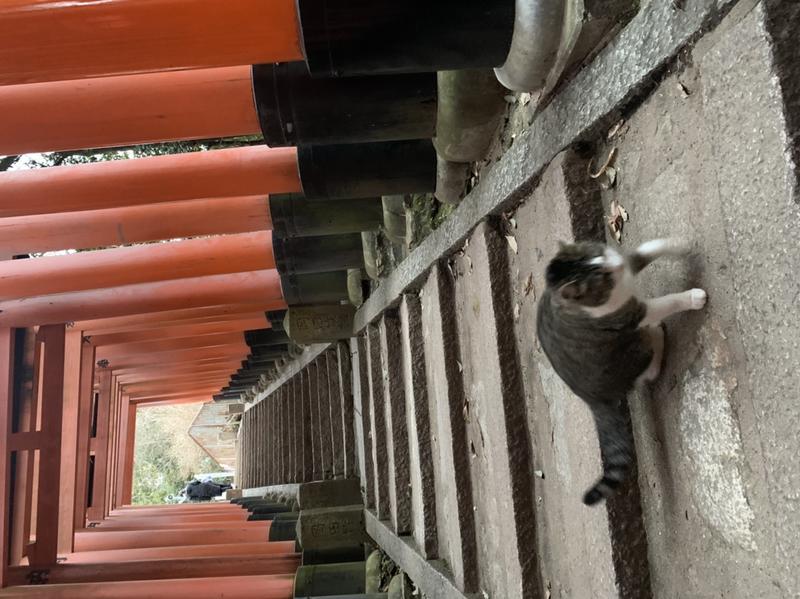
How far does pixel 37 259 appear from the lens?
4.66 m

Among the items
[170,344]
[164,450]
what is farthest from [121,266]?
[164,450]

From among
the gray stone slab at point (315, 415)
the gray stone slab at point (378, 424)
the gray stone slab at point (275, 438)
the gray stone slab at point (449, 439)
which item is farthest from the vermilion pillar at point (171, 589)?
the gray stone slab at point (275, 438)

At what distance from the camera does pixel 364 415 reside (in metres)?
6.08

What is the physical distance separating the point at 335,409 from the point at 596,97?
20.6 ft

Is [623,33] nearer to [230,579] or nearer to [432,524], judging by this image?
[432,524]

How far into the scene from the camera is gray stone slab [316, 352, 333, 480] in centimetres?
783

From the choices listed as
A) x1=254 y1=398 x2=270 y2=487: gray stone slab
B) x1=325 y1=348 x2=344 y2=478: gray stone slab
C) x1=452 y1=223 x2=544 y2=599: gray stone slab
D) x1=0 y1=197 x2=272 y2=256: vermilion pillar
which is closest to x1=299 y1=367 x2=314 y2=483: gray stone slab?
x1=325 y1=348 x2=344 y2=478: gray stone slab

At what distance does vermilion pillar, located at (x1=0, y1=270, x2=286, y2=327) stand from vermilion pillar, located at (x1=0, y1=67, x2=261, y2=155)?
2.92 metres

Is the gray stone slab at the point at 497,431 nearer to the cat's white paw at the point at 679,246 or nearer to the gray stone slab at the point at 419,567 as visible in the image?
the gray stone slab at the point at 419,567

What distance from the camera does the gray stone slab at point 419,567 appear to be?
336 centimetres

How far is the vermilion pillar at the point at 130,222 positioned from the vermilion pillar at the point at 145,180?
22.9 inches

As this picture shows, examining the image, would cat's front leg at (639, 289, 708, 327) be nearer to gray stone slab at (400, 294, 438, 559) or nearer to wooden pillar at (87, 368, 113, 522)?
gray stone slab at (400, 294, 438, 559)

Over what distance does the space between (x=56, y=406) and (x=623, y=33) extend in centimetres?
549

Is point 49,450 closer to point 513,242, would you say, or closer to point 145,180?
point 145,180
